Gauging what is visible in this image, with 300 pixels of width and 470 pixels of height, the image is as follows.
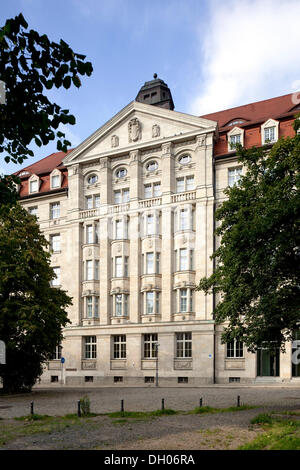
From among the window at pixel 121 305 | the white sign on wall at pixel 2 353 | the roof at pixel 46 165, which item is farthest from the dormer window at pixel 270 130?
the white sign on wall at pixel 2 353

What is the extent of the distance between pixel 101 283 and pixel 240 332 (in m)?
28.6

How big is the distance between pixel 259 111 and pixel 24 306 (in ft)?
103

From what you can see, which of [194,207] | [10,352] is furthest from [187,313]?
[10,352]

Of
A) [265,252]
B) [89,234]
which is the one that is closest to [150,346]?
[89,234]

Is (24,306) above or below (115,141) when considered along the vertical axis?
below

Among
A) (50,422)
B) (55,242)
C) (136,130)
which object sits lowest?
(50,422)

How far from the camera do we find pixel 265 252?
2138cm

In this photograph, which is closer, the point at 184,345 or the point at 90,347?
the point at 184,345

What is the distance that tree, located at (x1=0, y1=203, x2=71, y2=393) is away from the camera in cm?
3272

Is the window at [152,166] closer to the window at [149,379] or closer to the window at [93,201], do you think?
the window at [93,201]

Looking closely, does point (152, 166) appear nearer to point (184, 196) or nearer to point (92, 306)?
point (184, 196)

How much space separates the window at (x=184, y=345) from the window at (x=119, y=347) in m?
5.52

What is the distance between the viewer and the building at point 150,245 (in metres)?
45.4

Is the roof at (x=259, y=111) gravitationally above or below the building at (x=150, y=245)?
above
